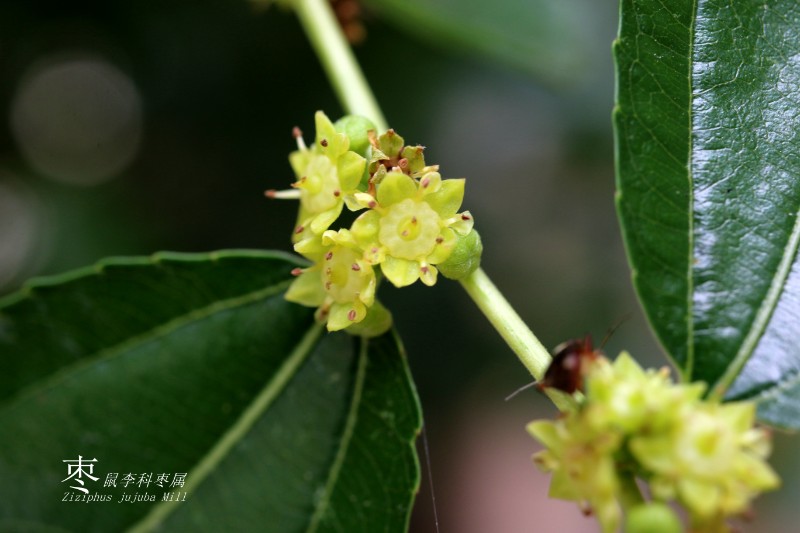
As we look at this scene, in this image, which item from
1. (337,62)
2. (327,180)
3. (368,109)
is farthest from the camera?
(337,62)

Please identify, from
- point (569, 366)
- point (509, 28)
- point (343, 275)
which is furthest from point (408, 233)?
point (509, 28)

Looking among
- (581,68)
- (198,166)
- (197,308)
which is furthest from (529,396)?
(197,308)

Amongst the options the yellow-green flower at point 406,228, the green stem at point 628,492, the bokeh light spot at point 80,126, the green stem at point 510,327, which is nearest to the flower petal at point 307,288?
the yellow-green flower at point 406,228

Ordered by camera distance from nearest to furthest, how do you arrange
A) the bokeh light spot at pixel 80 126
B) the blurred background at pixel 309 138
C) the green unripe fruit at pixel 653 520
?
1. the green unripe fruit at pixel 653 520
2. the blurred background at pixel 309 138
3. the bokeh light spot at pixel 80 126

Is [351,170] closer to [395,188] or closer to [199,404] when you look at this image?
[395,188]

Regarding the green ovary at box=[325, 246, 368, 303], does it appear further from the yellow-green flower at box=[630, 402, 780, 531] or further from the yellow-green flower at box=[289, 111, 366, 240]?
the yellow-green flower at box=[630, 402, 780, 531]

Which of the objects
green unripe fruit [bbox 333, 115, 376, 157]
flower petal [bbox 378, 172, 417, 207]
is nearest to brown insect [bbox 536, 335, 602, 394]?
flower petal [bbox 378, 172, 417, 207]

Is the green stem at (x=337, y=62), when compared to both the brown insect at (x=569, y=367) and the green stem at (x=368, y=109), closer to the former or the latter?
the green stem at (x=368, y=109)
